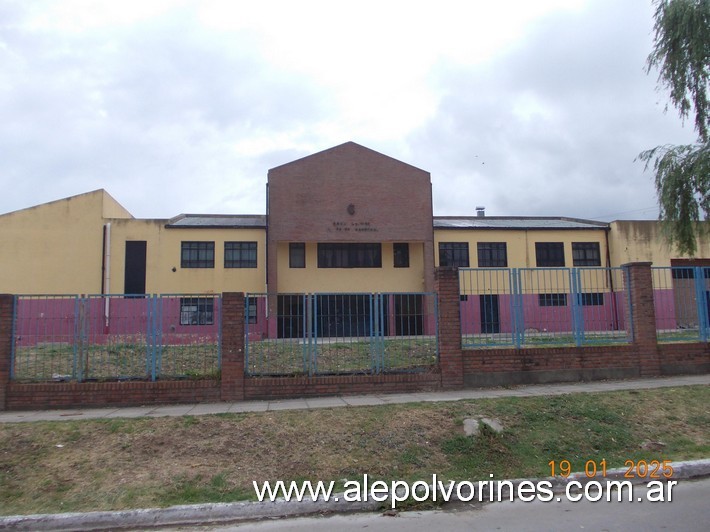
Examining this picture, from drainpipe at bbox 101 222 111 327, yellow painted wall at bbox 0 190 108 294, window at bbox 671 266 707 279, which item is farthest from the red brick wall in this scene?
window at bbox 671 266 707 279

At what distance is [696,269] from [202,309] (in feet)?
40.2

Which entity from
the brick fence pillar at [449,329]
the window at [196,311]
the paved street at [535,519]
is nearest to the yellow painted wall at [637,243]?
the brick fence pillar at [449,329]

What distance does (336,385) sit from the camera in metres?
10.7

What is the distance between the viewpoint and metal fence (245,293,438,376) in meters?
11.0

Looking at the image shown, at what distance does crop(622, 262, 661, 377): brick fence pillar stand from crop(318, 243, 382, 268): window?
790 inches

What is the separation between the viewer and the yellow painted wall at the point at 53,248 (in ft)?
97.0

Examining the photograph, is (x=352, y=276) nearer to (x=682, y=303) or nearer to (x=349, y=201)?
(x=349, y=201)

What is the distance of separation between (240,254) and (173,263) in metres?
3.78

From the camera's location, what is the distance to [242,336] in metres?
→ 10.5

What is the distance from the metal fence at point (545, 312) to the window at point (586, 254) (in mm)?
21934

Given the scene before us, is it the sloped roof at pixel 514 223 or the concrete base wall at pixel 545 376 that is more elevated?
the sloped roof at pixel 514 223

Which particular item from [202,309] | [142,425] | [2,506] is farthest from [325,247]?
[2,506]

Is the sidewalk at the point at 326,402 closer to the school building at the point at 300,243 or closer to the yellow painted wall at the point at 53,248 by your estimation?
the school building at the point at 300,243
